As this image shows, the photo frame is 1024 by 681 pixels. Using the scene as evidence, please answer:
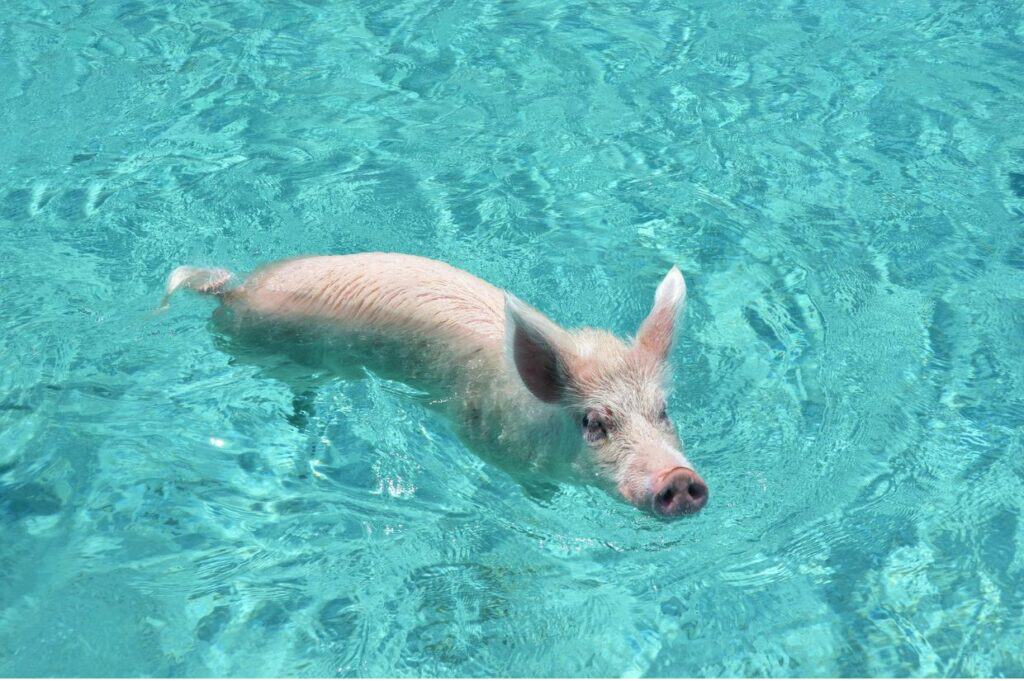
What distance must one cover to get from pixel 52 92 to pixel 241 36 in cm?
165

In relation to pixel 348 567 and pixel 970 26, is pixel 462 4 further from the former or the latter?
pixel 348 567

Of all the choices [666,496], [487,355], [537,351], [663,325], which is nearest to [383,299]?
[487,355]

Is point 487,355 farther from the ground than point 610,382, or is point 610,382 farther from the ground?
point 610,382

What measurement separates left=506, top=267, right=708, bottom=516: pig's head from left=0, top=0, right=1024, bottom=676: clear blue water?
1.37 feet

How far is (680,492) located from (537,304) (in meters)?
2.37

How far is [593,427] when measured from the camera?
4750 mm

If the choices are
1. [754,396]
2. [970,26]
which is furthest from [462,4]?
[754,396]

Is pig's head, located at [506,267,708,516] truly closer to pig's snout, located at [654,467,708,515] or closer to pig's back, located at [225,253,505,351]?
pig's snout, located at [654,467,708,515]

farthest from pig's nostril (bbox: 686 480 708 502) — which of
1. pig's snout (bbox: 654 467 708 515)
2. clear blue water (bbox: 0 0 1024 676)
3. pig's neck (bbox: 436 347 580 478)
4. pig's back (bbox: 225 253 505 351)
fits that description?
pig's back (bbox: 225 253 505 351)

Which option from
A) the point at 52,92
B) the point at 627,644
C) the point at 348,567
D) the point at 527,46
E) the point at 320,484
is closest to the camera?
the point at 627,644

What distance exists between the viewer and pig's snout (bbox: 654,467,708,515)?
417 centimetres

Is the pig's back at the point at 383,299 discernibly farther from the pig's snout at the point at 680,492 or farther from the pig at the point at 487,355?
the pig's snout at the point at 680,492

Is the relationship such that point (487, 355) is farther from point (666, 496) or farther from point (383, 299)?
point (666, 496)

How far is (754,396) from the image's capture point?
563 centimetres
